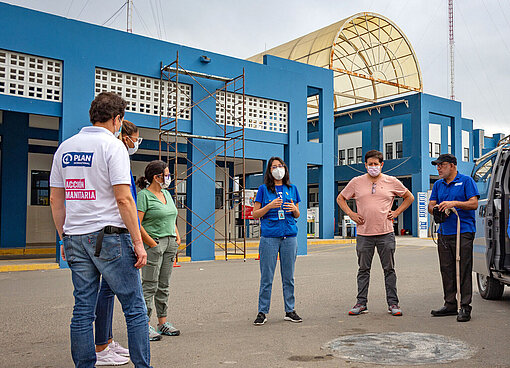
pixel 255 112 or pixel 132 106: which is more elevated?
pixel 255 112

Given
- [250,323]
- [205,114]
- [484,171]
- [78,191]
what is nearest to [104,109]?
[78,191]

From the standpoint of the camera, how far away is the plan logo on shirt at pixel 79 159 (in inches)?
141

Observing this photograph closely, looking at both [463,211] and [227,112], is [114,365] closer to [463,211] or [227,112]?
[463,211]

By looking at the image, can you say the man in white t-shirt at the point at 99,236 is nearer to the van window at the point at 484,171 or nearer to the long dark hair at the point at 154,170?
the long dark hair at the point at 154,170

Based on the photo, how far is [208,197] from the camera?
1591cm

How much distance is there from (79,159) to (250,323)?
11.1ft

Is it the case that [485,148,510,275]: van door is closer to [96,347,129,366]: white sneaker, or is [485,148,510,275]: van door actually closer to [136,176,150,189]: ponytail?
[136,176,150,189]: ponytail

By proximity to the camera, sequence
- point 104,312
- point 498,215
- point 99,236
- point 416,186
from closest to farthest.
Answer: point 99,236, point 104,312, point 498,215, point 416,186

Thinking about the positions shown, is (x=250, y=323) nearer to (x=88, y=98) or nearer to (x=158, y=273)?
(x=158, y=273)

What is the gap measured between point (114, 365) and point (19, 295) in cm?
515

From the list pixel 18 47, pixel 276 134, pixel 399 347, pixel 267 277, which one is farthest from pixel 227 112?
pixel 399 347

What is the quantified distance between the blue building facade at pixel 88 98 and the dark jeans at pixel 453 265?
9753 millimetres

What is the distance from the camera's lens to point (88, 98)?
13.7 metres

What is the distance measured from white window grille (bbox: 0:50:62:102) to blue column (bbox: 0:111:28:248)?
15.1 ft
